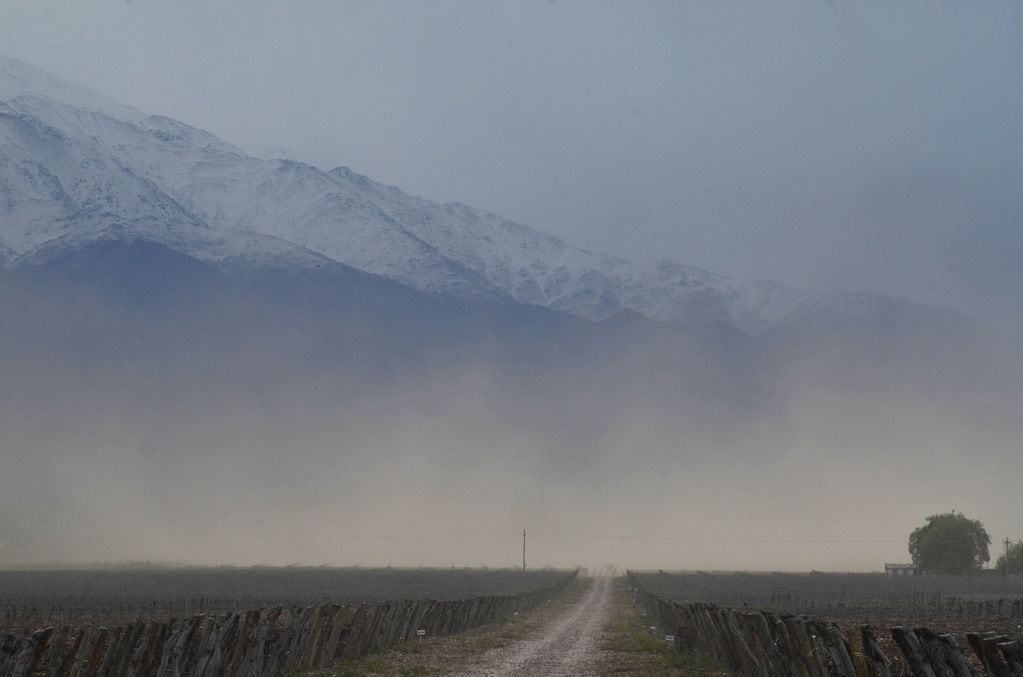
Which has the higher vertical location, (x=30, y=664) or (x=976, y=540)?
(x=976, y=540)

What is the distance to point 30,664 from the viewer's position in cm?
1548

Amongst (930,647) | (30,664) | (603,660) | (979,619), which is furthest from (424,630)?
(979,619)

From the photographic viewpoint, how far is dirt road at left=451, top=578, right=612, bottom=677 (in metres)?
25.6

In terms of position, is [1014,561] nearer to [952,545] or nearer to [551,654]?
[952,545]

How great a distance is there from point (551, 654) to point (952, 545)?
439ft

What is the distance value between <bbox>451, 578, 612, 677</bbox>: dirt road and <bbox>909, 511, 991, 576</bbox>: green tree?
4537 inches

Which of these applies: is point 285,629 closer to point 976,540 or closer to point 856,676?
point 856,676

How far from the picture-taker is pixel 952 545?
14688 centimetres

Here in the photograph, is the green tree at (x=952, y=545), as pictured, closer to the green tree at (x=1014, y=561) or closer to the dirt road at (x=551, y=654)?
the green tree at (x=1014, y=561)

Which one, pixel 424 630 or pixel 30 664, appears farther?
pixel 424 630

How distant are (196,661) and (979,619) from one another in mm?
38360

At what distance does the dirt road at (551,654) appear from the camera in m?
25.6

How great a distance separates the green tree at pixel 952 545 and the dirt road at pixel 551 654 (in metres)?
115

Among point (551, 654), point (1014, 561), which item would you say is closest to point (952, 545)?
point (1014, 561)
